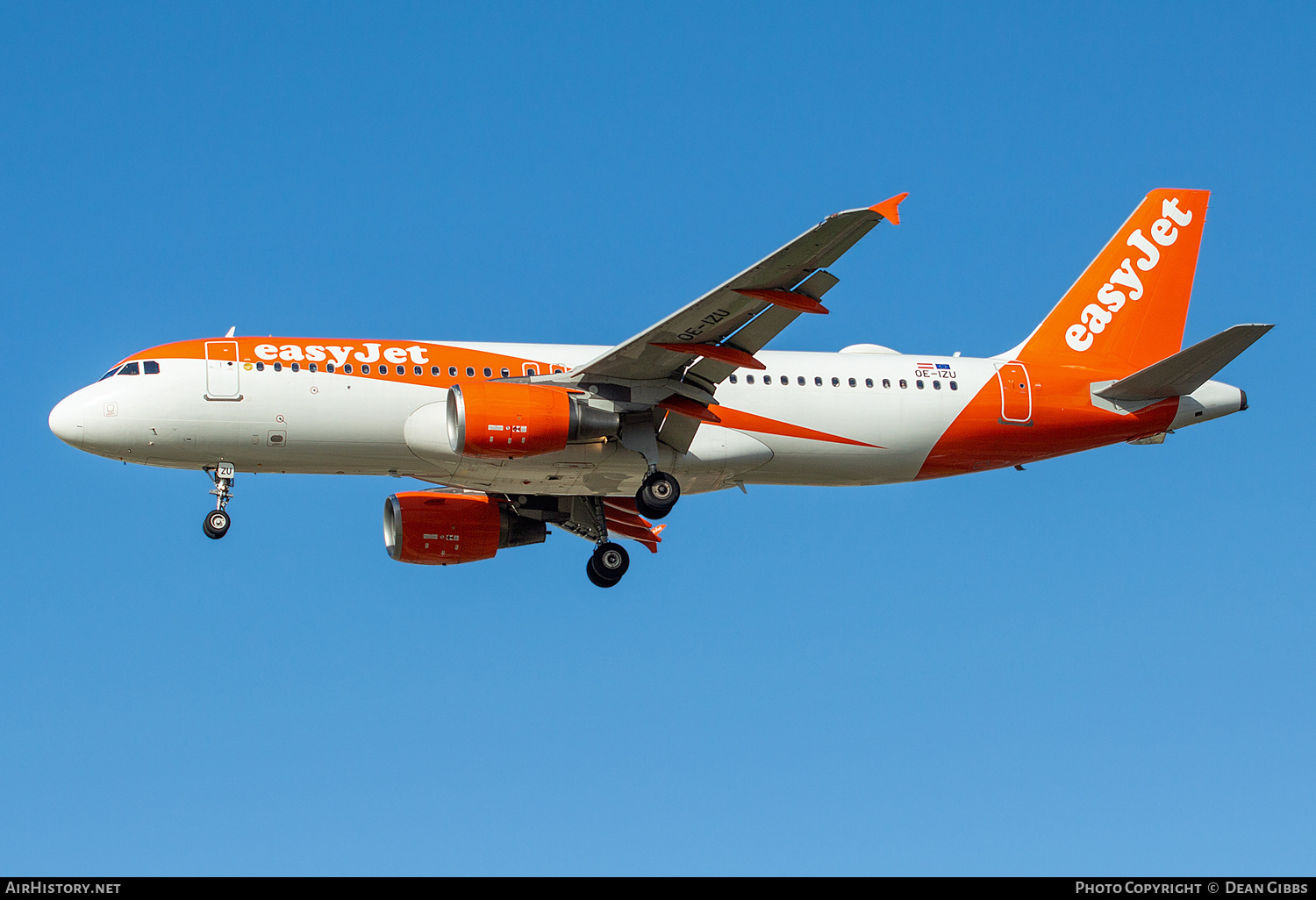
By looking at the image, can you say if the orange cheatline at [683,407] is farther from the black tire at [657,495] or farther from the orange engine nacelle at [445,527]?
the orange engine nacelle at [445,527]

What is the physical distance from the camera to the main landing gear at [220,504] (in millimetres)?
31000

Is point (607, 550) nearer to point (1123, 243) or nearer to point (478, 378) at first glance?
point (478, 378)

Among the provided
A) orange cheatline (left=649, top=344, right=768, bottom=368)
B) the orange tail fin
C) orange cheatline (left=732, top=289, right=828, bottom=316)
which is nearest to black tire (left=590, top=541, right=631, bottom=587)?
orange cheatline (left=649, top=344, right=768, bottom=368)

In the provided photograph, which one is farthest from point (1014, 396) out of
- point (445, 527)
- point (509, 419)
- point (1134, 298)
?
point (445, 527)

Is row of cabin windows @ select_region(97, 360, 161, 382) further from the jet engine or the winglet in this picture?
the winglet

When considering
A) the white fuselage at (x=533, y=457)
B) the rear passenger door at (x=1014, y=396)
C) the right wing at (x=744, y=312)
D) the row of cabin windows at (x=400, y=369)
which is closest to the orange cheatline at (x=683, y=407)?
the right wing at (x=744, y=312)

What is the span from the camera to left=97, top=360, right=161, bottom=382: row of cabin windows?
102ft

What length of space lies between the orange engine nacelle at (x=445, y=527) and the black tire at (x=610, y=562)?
2644mm

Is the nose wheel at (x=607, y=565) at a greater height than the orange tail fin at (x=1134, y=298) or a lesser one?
lesser

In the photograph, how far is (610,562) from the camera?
115 ft

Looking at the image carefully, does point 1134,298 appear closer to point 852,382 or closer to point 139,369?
point 852,382

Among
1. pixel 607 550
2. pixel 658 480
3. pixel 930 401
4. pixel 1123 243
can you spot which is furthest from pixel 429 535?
pixel 1123 243

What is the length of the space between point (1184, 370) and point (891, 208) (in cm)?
1202

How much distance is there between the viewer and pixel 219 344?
31.3m
